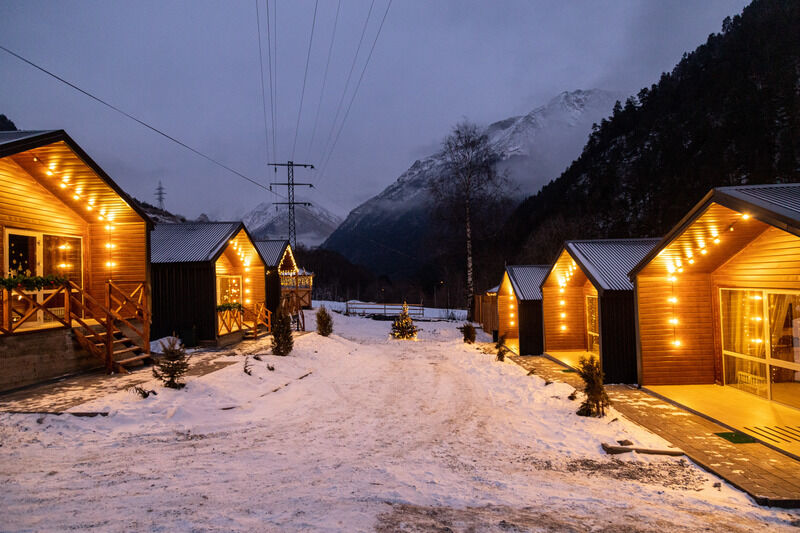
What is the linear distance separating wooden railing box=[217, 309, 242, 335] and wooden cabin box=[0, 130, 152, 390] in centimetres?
352

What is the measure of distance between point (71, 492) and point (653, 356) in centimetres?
1014

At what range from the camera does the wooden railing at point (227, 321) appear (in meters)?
15.2

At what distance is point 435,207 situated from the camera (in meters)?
27.4

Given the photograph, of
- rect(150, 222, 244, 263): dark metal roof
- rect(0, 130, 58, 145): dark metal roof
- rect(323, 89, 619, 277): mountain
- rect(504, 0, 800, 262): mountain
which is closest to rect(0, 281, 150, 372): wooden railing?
rect(0, 130, 58, 145): dark metal roof

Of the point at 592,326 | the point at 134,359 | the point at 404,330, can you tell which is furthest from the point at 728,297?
the point at 404,330

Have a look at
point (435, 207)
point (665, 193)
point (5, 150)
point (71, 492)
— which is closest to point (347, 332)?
point (435, 207)

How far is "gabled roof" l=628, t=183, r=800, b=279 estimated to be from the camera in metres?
5.22

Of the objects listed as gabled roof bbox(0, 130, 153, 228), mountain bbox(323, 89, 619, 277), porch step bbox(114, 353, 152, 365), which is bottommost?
porch step bbox(114, 353, 152, 365)

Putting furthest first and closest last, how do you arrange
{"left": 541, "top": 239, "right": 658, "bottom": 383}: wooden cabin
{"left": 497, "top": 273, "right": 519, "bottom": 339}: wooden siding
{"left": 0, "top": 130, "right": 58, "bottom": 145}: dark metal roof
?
{"left": 497, "top": 273, "right": 519, "bottom": 339}: wooden siding < {"left": 541, "top": 239, "right": 658, "bottom": 383}: wooden cabin < {"left": 0, "top": 130, "right": 58, "bottom": 145}: dark metal roof

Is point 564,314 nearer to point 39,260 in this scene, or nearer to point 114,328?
point 114,328

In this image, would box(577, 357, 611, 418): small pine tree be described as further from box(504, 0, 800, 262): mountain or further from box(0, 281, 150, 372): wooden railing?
box(504, 0, 800, 262): mountain

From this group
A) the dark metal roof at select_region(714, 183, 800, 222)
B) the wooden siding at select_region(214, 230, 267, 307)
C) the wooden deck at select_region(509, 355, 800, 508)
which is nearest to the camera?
the wooden deck at select_region(509, 355, 800, 508)

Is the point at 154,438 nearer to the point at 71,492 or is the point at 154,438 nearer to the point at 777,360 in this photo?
the point at 71,492

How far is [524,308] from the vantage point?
15.3 metres
